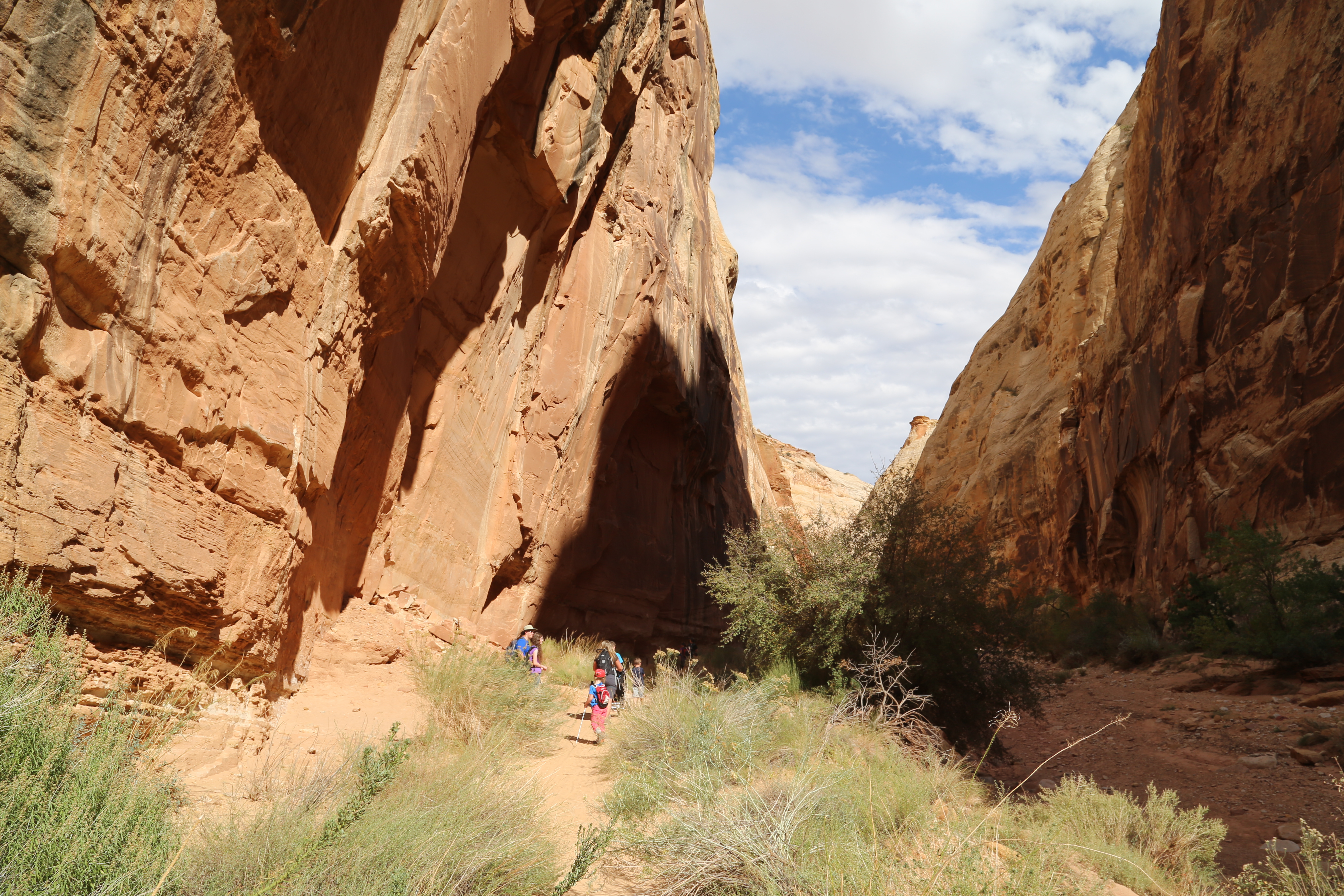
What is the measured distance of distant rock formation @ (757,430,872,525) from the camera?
4588 cm

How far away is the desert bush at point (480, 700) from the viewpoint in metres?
7.23

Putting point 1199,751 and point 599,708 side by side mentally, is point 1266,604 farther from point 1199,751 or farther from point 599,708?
point 599,708

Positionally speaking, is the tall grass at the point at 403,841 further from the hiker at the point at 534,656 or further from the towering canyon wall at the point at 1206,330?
the towering canyon wall at the point at 1206,330

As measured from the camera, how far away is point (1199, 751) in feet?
29.8

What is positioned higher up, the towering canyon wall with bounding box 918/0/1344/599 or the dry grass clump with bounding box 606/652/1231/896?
the towering canyon wall with bounding box 918/0/1344/599

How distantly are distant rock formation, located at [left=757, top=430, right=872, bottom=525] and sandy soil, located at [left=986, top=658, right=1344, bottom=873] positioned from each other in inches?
1072

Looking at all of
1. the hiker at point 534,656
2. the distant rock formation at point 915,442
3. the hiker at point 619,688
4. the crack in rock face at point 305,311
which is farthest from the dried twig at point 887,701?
the distant rock formation at point 915,442

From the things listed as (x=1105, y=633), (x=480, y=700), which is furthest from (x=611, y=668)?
(x=1105, y=633)

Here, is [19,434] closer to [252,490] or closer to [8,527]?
[8,527]

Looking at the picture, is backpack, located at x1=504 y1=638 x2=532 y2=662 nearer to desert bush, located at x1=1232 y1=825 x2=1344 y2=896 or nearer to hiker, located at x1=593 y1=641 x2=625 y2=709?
hiker, located at x1=593 y1=641 x2=625 y2=709

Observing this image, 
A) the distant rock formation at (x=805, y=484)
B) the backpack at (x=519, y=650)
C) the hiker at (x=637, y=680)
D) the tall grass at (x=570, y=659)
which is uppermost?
the distant rock formation at (x=805, y=484)

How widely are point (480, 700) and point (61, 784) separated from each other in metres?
5.13

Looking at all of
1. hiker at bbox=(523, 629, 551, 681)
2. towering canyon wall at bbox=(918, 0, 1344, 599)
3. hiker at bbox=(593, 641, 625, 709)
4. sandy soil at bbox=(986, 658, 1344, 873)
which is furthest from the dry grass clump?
towering canyon wall at bbox=(918, 0, 1344, 599)

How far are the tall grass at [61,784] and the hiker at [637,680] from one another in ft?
25.6
